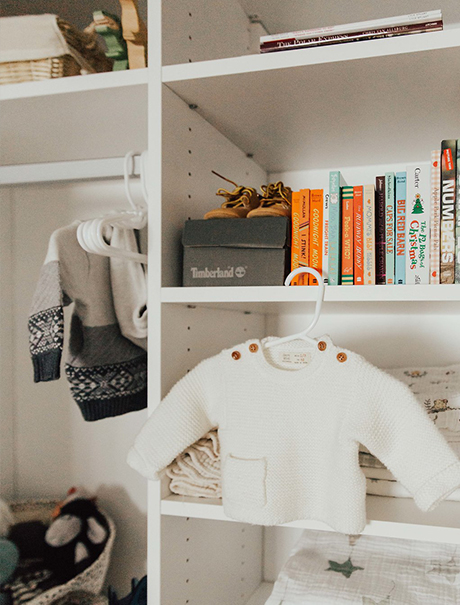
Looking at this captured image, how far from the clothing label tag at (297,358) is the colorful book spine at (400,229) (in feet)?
0.59

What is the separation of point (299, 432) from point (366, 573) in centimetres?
41

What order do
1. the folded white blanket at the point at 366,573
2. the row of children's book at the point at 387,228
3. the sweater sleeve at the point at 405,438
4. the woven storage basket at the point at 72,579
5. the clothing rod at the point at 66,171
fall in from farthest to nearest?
the woven storage basket at the point at 72,579
the clothing rod at the point at 66,171
the folded white blanket at the point at 366,573
the row of children's book at the point at 387,228
the sweater sleeve at the point at 405,438

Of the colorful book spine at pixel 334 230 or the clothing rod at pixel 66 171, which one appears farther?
the clothing rod at pixel 66 171

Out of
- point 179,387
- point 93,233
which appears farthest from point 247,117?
point 179,387

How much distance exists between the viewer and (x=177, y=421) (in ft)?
2.78

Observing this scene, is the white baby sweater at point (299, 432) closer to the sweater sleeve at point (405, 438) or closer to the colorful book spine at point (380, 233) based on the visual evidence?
the sweater sleeve at point (405, 438)

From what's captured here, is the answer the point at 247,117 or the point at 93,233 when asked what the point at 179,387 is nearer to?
the point at 93,233

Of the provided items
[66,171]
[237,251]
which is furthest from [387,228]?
[66,171]

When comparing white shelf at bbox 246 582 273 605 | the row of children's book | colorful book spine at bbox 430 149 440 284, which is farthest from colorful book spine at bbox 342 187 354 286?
white shelf at bbox 246 582 273 605

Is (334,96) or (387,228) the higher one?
(334,96)

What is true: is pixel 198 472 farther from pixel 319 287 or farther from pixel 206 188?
pixel 206 188

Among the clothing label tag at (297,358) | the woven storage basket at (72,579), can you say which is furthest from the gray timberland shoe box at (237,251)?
the woven storage basket at (72,579)

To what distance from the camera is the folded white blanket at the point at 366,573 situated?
0.94 meters

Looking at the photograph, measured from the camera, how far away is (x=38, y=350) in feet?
2.91
